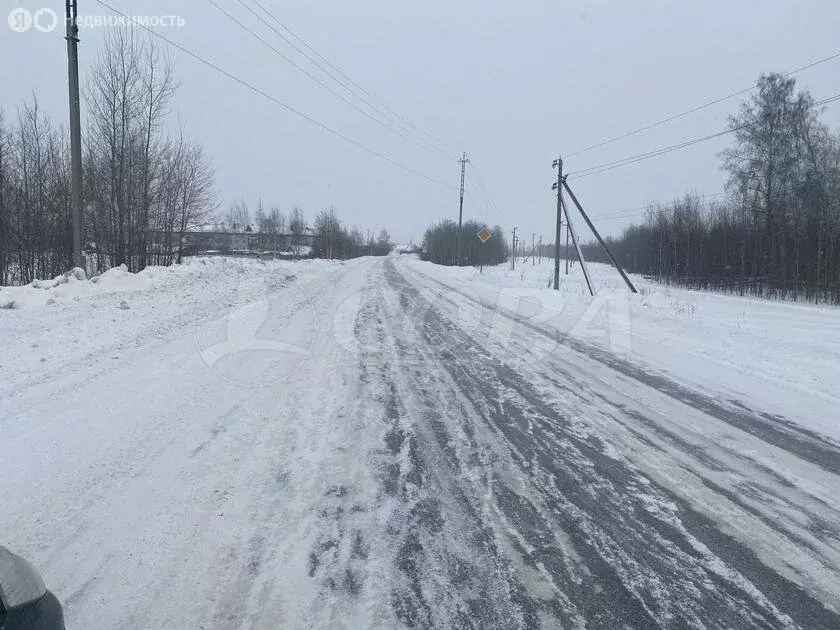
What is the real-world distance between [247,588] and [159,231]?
68.6 ft

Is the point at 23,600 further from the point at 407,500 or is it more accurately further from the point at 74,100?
the point at 74,100

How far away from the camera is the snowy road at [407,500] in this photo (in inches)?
102

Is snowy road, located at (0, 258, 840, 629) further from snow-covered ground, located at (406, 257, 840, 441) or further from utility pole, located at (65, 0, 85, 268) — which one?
utility pole, located at (65, 0, 85, 268)

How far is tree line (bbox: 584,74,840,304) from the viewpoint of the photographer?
2581 cm

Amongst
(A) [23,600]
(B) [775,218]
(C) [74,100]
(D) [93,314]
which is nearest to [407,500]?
(A) [23,600]

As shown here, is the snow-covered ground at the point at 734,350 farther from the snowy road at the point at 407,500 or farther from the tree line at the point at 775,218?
the tree line at the point at 775,218

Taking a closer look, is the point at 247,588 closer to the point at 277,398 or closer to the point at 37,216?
the point at 277,398

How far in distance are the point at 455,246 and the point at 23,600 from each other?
79.3m

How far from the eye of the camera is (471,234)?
281ft

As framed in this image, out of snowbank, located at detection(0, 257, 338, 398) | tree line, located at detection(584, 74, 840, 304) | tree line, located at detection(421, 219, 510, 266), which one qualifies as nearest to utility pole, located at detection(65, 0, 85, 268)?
snowbank, located at detection(0, 257, 338, 398)

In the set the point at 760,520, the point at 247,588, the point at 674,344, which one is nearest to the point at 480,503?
the point at 247,588

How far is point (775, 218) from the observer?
2970cm

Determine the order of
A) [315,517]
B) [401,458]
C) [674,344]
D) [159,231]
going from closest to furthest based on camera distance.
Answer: [315,517] < [401,458] < [674,344] < [159,231]

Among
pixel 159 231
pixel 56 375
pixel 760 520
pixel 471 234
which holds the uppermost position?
pixel 471 234
